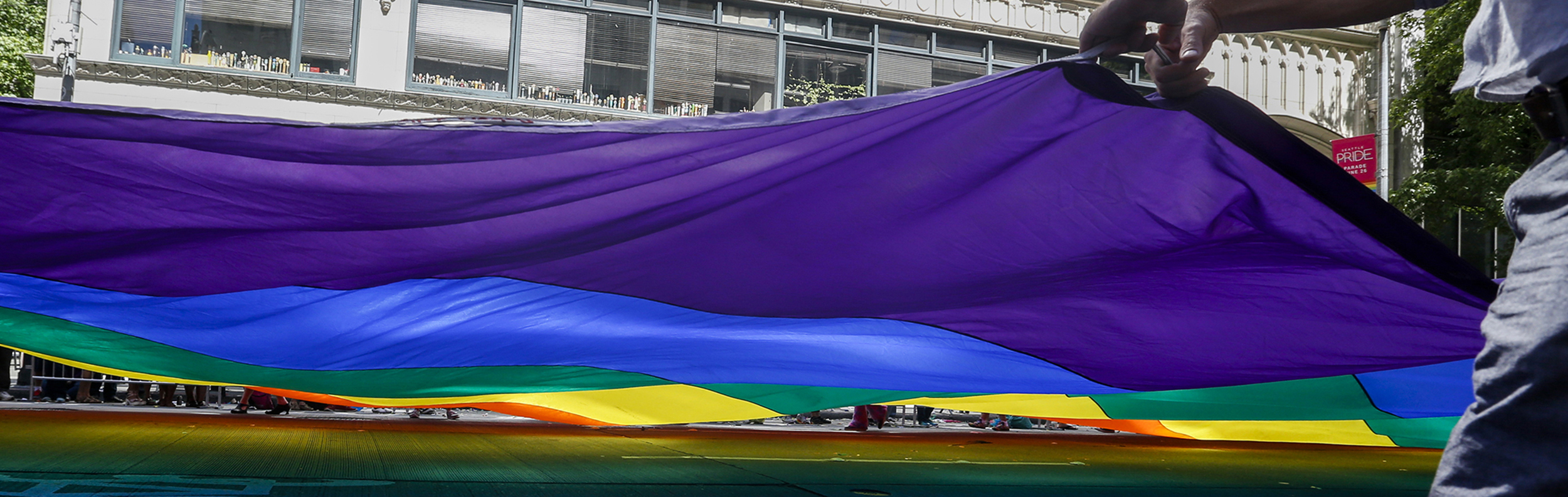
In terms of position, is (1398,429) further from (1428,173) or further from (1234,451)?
(1428,173)

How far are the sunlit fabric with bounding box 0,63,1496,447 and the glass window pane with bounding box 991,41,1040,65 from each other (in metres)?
13.9

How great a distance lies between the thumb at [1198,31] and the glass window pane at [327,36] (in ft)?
46.5

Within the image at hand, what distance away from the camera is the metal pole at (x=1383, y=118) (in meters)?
16.9

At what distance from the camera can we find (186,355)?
3.63 meters

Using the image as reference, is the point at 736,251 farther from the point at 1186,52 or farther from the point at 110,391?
the point at 110,391

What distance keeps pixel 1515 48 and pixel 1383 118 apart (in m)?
18.4

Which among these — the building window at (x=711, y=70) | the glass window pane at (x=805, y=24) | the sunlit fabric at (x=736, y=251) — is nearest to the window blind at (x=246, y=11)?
the building window at (x=711, y=70)

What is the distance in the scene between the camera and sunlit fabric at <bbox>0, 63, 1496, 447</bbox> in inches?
110

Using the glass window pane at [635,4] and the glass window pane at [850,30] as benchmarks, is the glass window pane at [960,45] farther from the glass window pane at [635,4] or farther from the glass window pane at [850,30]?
the glass window pane at [635,4]

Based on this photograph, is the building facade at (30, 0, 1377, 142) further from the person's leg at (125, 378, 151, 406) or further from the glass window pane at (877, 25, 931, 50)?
the person's leg at (125, 378, 151, 406)

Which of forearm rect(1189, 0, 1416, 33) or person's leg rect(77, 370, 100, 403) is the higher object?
forearm rect(1189, 0, 1416, 33)

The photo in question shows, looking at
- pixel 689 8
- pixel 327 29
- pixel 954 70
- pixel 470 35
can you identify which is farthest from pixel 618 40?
pixel 954 70

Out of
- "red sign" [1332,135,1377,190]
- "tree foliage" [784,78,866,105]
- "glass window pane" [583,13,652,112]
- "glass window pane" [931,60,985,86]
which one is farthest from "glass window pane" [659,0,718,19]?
"red sign" [1332,135,1377,190]

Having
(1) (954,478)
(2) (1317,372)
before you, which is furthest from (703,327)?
(2) (1317,372)
